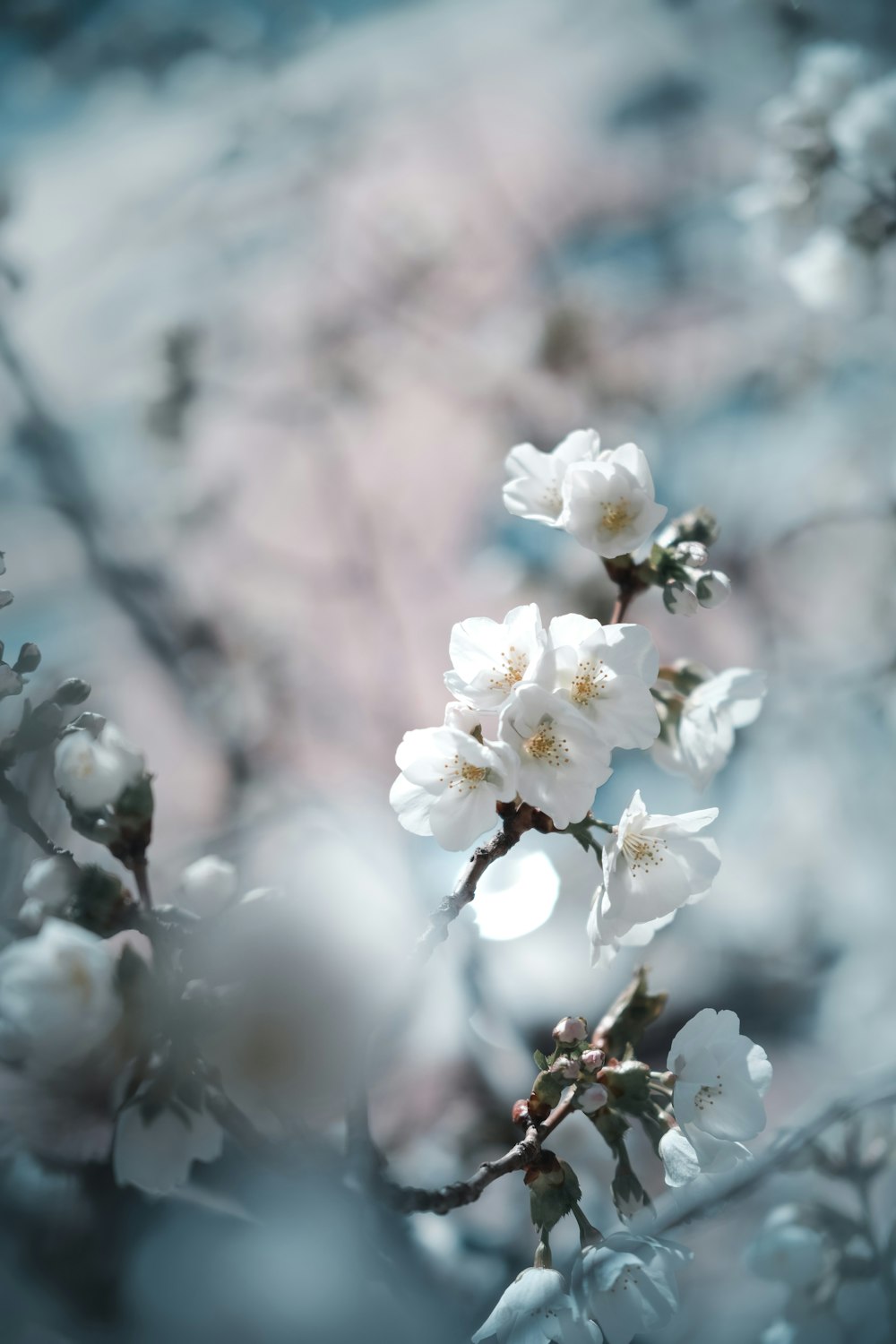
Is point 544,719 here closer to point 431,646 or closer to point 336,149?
point 431,646

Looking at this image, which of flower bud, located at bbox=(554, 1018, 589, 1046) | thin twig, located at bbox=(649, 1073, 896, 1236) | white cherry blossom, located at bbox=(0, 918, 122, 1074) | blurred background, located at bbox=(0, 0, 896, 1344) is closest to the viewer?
white cherry blossom, located at bbox=(0, 918, 122, 1074)

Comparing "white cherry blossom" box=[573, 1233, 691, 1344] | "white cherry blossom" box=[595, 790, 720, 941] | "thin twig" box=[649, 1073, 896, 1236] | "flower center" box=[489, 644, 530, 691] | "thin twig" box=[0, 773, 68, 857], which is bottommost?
"thin twig" box=[649, 1073, 896, 1236]

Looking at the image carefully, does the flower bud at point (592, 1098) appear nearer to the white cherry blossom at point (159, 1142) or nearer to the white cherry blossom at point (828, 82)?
the white cherry blossom at point (159, 1142)

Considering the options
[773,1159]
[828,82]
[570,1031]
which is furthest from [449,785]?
[828,82]

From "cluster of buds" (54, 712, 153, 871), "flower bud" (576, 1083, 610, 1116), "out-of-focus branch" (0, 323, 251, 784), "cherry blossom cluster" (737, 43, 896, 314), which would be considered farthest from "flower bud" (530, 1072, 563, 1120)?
"cherry blossom cluster" (737, 43, 896, 314)

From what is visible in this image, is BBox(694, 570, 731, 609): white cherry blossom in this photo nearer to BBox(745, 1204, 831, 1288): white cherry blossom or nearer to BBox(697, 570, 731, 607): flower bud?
BBox(697, 570, 731, 607): flower bud

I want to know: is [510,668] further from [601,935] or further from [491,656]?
[601,935]
